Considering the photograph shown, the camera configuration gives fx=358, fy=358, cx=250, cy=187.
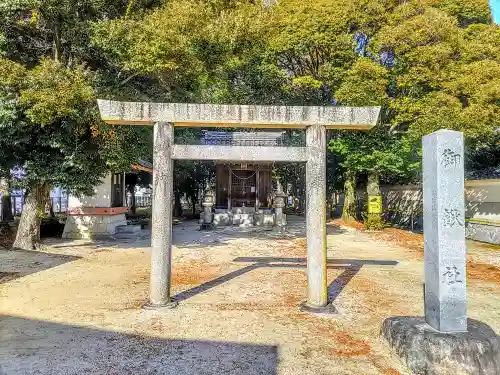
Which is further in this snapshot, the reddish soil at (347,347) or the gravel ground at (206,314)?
the reddish soil at (347,347)

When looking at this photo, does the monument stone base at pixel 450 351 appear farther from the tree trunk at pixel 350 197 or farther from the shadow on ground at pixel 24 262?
the tree trunk at pixel 350 197

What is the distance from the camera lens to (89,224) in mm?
15289

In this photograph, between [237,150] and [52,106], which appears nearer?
[237,150]

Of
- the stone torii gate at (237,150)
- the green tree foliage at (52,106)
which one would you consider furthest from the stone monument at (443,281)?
the green tree foliage at (52,106)

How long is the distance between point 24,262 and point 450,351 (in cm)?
1008

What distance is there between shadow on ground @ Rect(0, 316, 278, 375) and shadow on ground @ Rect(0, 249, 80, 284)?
3.85 metres

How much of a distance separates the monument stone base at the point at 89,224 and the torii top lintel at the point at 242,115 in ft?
33.5

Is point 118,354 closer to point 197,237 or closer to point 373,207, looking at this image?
point 197,237

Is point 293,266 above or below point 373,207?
below

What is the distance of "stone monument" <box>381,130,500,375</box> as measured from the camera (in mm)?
4090

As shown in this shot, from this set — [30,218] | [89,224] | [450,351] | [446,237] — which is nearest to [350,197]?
[89,224]

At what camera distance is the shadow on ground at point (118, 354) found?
13.4 ft

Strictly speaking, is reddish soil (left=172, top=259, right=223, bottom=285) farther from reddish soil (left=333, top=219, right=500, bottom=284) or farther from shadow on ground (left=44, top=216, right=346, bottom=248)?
reddish soil (left=333, top=219, right=500, bottom=284)

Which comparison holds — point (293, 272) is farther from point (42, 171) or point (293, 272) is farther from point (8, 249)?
point (8, 249)
